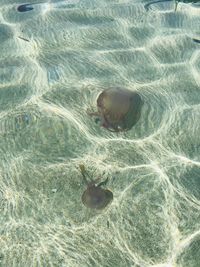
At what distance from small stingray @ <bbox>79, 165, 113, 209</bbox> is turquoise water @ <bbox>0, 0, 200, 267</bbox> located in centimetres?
4

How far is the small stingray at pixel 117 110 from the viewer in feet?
9.52

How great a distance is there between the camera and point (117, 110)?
9.46ft

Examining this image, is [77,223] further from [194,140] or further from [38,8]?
[38,8]

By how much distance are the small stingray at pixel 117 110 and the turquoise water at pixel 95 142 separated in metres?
0.07

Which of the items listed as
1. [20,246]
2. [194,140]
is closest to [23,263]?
[20,246]

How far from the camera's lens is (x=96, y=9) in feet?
14.6

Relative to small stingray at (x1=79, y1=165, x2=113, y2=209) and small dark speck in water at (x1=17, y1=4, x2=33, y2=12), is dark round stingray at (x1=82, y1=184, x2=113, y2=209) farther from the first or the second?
small dark speck in water at (x1=17, y1=4, x2=33, y2=12)

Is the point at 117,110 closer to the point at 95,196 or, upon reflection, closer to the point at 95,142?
the point at 95,142

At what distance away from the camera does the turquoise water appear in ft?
7.41

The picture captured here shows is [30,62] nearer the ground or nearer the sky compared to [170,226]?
nearer the sky

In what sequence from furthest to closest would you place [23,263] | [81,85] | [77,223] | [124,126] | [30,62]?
[30,62] < [81,85] < [124,126] < [77,223] < [23,263]

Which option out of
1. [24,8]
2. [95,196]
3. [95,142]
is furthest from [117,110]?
[24,8]

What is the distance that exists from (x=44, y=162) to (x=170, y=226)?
935 mm

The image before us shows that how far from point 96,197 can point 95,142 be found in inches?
19.9
